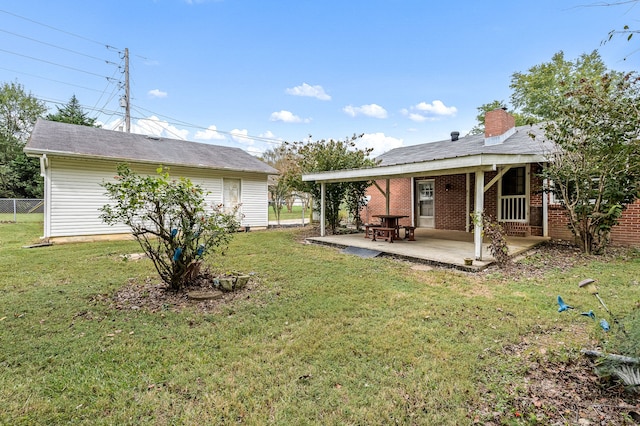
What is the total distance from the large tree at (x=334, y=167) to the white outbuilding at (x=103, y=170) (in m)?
1.97

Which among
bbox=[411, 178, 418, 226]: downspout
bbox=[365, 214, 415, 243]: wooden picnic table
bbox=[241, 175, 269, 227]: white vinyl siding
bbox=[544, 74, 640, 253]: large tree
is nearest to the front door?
bbox=[411, 178, 418, 226]: downspout

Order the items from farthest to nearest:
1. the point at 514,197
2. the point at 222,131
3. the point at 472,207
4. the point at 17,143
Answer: the point at 17,143 → the point at 222,131 → the point at 472,207 → the point at 514,197

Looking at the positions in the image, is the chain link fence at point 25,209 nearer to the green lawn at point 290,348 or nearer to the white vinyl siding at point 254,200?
the white vinyl siding at point 254,200

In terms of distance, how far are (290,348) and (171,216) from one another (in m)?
2.58

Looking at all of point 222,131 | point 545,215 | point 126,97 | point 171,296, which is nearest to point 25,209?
point 126,97

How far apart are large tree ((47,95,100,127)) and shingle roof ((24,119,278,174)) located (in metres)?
20.4

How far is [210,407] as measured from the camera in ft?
6.99

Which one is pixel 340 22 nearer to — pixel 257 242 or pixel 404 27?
pixel 404 27

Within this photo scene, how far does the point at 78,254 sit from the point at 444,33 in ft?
46.0

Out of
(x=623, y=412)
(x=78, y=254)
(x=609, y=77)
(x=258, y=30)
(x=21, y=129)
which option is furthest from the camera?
(x=21, y=129)

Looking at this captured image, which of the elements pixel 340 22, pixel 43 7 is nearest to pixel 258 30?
pixel 340 22

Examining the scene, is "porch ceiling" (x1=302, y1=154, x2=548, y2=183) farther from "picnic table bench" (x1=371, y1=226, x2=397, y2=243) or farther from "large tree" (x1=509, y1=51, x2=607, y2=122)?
"large tree" (x1=509, y1=51, x2=607, y2=122)

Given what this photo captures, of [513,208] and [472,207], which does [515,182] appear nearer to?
[513,208]

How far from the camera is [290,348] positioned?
9.61 ft
